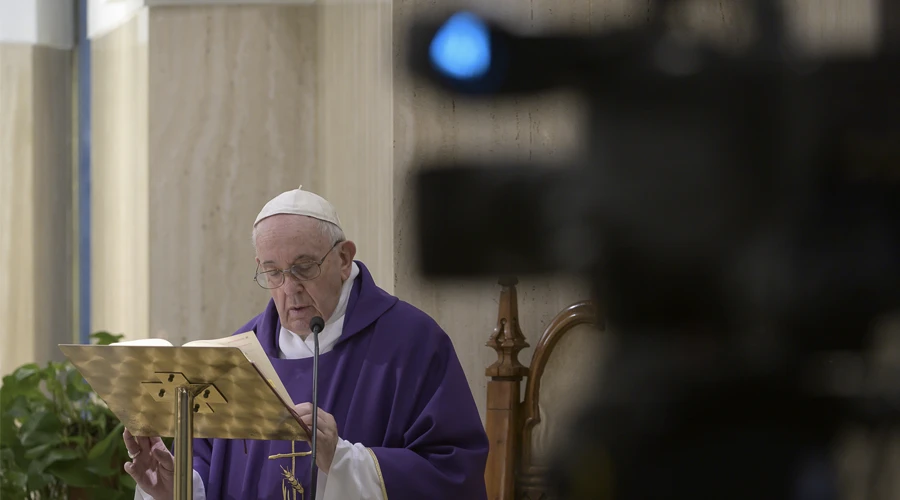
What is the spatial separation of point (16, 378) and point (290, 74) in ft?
5.15

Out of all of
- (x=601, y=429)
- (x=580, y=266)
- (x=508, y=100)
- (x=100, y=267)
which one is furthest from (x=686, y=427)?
(x=100, y=267)

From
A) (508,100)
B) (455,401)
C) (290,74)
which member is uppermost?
(290,74)

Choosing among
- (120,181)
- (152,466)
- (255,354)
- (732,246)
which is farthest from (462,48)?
(120,181)

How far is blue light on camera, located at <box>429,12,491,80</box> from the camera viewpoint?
2.03 meters

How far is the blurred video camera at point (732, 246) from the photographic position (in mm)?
1636


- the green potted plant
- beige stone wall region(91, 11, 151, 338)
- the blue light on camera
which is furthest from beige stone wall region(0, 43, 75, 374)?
the blue light on camera

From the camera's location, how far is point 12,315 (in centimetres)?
543

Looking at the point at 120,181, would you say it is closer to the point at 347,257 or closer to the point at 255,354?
the point at 347,257

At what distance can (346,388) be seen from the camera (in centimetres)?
302

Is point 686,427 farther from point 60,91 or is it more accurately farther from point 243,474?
point 60,91

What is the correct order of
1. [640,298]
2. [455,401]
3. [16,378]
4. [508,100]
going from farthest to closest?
[16,378], [455,401], [508,100], [640,298]

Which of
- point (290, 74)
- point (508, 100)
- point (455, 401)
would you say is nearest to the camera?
point (508, 100)

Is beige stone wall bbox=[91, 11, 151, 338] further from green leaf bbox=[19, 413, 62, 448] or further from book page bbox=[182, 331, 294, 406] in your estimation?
book page bbox=[182, 331, 294, 406]

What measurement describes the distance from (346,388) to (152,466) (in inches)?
20.8
